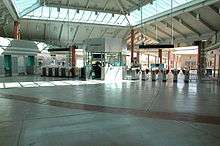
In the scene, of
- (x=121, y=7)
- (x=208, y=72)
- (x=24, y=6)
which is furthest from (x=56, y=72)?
(x=208, y=72)

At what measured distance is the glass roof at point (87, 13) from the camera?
106 ft

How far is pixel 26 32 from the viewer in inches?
1751

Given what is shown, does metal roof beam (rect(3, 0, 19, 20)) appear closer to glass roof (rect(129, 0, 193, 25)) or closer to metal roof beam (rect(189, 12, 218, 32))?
glass roof (rect(129, 0, 193, 25))

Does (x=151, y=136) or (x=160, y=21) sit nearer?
(x=151, y=136)

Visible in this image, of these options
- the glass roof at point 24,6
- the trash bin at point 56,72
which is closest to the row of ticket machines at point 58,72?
the trash bin at point 56,72

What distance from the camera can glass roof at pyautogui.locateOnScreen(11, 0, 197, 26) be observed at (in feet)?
106

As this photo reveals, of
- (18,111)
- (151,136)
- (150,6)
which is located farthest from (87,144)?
(150,6)

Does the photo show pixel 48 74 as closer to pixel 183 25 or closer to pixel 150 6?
pixel 150 6

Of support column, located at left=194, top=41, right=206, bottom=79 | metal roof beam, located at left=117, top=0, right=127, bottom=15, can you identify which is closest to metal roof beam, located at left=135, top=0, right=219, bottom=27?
metal roof beam, located at left=117, top=0, right=127, bottom=15

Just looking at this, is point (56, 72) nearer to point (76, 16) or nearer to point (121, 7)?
point (76, 16)

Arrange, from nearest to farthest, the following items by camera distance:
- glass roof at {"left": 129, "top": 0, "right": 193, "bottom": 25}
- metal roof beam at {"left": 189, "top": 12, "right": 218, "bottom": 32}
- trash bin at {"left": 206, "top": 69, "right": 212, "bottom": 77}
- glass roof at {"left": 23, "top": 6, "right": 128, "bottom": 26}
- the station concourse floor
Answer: the station concourse floor, glass roof at {"left": 129, "top": 0, "right": 193, "bottom": 25}, metal roof beam at {"left": 189, "top": 12, "right": 218, "bottom": 32}, trash bin at {"left": 206, "top": 69, "right": 212, "bottom": 77}, glass roof at {"left": 23, "top": 6, "right": 128, "bottom": 26}

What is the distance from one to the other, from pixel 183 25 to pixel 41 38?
22.2 meters

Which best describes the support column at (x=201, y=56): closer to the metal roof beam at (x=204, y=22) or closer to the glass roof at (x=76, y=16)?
the metal roof beam at (x=204, y=22)

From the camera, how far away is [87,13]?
3822 centimetres
